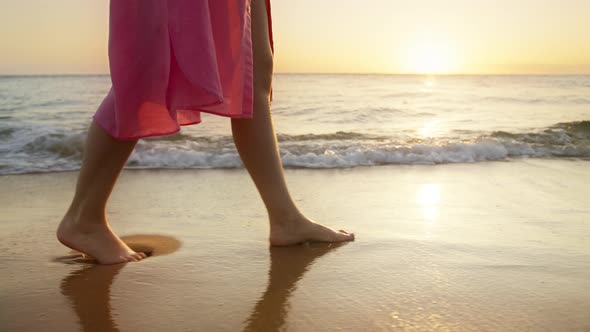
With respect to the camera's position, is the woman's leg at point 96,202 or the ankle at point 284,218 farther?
the ankle at point 284,218

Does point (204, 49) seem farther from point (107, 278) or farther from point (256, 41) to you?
point (107, 278)

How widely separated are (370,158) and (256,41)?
8.94 ft

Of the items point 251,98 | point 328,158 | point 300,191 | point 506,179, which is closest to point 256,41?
point 251,98

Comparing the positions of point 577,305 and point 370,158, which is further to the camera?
point 370,158

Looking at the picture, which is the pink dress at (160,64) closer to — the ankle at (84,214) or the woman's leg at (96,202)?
the woman's leg at (96,202)

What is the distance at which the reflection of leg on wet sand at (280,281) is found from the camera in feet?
4.35

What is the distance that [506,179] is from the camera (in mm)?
3574

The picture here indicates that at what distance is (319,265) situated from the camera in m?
1.80

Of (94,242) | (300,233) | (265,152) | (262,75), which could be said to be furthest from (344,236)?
(94,242)

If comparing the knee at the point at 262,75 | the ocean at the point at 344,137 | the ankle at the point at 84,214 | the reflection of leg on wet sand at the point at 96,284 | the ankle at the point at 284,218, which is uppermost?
the knee at the point at 262,75

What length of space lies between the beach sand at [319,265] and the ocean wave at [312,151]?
1.07 meters

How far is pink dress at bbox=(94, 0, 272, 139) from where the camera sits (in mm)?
1573

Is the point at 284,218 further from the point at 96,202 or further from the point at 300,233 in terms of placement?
the point at 96,202

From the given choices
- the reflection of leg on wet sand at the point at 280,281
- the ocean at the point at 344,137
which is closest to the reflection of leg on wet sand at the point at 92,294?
the reflection of leg on wet sand at the point at 280,281
